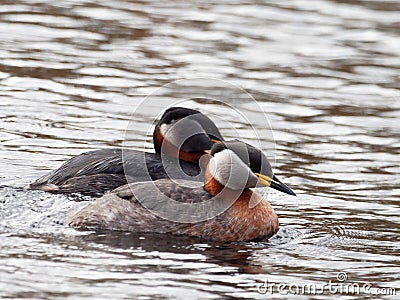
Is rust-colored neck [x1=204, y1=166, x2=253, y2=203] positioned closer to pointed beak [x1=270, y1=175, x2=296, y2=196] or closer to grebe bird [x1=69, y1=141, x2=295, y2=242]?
grebe bird [x1=69, y1=141, x2=295, y2=242]

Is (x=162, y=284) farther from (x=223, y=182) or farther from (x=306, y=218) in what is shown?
(x=306, y=218)

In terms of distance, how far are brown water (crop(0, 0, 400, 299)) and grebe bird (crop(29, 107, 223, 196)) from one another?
0.32 m

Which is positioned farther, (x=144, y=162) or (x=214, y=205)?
(x=144, y=162)

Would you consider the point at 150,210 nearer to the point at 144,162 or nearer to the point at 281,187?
the point at 144,162

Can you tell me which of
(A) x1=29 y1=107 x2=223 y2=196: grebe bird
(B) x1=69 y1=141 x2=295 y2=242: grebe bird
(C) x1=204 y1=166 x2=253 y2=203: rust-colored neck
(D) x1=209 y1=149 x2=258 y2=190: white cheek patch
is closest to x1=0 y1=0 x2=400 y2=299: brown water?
(B) x1=69 y1=141 x2=295 y2=242: grebe bird

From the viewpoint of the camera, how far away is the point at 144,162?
10.3 metres

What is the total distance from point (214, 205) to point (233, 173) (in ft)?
1.15

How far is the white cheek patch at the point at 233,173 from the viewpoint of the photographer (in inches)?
373

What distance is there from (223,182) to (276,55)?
740 centimetres

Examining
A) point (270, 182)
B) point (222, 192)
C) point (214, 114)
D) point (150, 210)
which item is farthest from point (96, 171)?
point (214, 114)

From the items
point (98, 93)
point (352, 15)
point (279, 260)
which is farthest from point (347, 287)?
point (352, 15)

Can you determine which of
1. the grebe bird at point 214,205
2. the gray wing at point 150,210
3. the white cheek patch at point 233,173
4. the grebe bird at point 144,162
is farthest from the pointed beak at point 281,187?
the grebe bird at point 144,162

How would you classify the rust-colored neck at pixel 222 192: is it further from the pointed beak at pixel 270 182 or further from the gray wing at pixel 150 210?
the pointed beak at pixel 270 182

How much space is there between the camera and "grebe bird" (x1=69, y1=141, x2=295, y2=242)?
30.5 feet
